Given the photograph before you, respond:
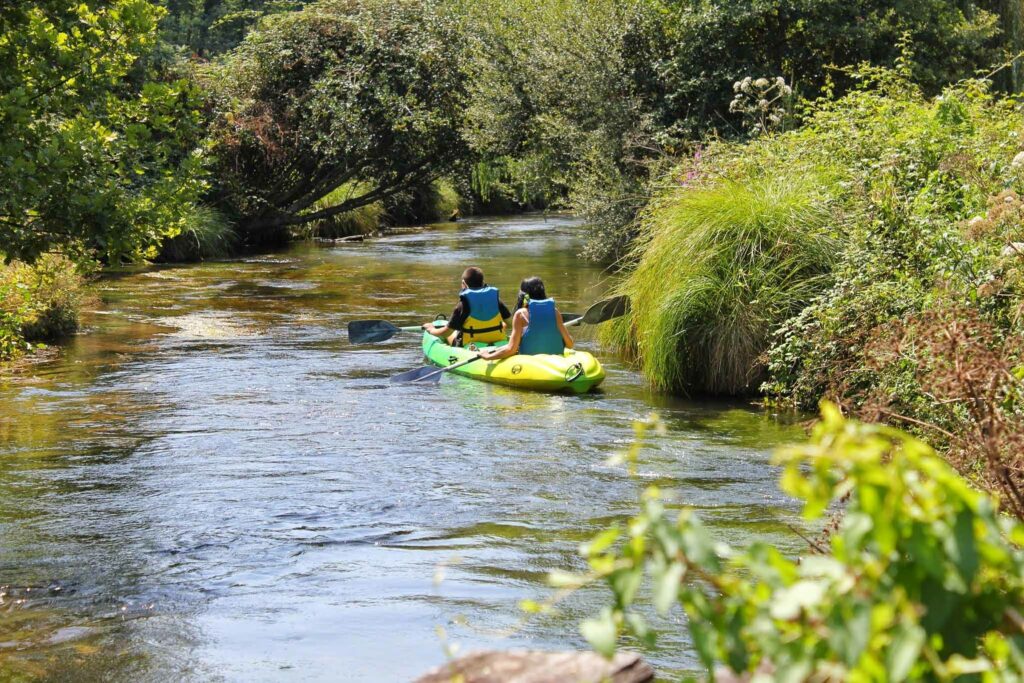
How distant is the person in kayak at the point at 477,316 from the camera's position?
1177 cm

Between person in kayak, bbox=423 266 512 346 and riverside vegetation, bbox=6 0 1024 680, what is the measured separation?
1.16 m

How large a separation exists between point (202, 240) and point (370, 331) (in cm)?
1009

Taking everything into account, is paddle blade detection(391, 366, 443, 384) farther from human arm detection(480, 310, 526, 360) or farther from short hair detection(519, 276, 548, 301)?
short hair detection(519, 276, 548, 301)

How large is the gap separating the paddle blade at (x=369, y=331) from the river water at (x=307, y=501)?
176 millimetres

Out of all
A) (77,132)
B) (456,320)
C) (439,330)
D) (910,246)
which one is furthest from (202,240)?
(910,246)

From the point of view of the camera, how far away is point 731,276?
986 centimetres

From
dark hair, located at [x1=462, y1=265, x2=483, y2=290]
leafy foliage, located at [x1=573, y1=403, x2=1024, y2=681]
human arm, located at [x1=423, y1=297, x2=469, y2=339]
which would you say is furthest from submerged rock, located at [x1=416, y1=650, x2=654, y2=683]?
human arm, located at [x1=423, y1=297, x2=469, y2=339]

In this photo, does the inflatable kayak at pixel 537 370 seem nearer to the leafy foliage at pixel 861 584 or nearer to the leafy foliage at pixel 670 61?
the leafy foliage at pixel 670 61

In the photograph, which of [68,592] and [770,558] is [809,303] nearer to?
[68,592]

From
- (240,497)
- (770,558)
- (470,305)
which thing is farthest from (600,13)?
(770,558)

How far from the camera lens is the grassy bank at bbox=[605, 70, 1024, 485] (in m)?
→ 7.15

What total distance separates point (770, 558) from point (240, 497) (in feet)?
18.8

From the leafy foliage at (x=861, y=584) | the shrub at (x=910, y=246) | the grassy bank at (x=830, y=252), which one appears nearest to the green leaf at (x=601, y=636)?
the leafy foliage at (x=861, y=584)

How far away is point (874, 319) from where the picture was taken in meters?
7.98
